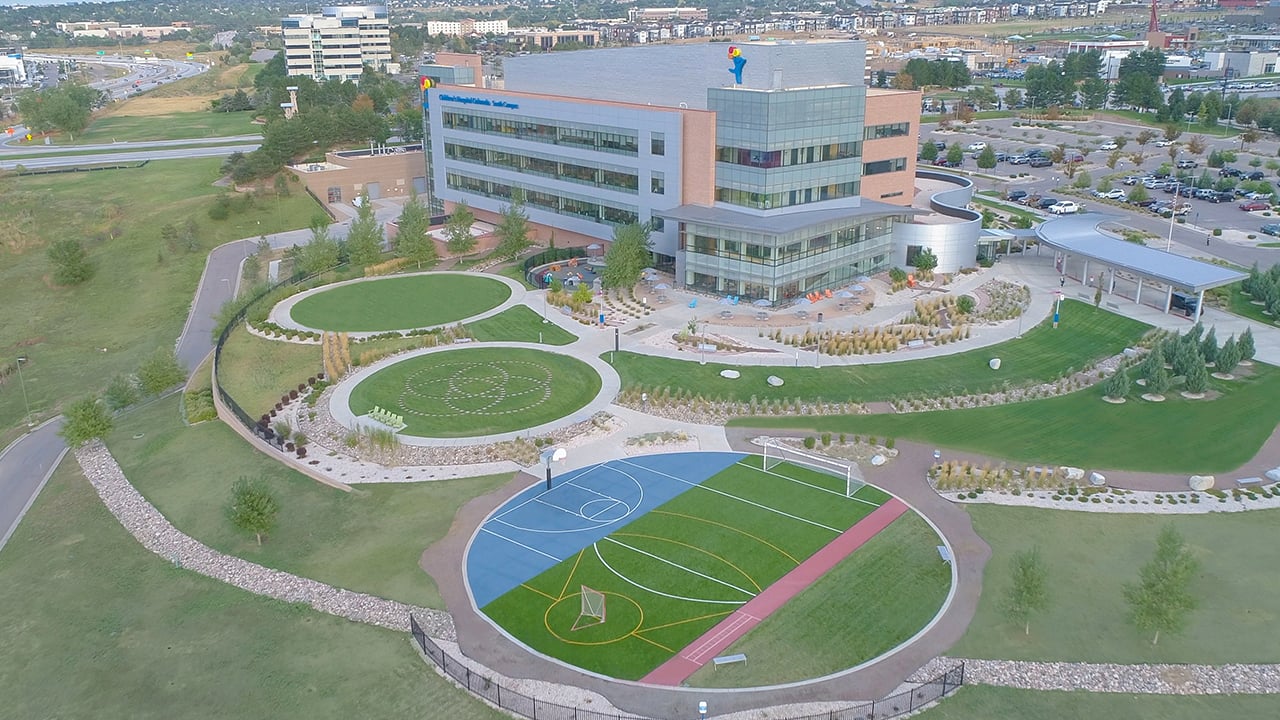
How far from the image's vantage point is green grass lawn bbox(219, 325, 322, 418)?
4862cm

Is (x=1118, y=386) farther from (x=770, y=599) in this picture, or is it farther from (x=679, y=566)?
(x=679, y=566)

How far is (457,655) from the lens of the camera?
27797mm

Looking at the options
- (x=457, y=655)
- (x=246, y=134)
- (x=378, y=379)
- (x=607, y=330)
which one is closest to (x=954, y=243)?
(x=607, y=330)

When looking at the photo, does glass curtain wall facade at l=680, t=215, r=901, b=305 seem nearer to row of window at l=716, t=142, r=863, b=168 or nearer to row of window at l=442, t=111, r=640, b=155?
row of window at l=716, t=142, r=863, b=168

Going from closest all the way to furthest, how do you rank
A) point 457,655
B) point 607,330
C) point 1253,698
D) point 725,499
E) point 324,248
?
point 1253,698 < point 457,655 < point 725,499 < point 607,330 < point 324,248

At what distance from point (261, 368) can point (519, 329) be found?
15.6 metres

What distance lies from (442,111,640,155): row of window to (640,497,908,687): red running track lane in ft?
132

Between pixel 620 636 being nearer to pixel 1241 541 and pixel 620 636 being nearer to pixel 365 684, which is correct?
pixel 365 684

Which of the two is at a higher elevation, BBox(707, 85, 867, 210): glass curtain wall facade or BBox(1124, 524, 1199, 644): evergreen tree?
BBox(707, 85, 867, 210): glass curtain wall facade

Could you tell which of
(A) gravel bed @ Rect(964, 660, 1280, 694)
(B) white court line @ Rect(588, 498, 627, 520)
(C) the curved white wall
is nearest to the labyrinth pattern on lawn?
(B) white court line @ Rect(588, 498, 627, 520)

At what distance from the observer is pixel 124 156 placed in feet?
401

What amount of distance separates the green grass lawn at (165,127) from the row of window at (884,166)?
104 m

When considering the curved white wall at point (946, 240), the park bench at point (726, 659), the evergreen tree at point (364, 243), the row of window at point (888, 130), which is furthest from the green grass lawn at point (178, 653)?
the row of window at point (888, 130)

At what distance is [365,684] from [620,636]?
7.81 m
